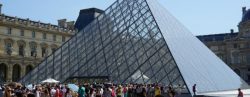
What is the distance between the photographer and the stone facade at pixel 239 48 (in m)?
76.9

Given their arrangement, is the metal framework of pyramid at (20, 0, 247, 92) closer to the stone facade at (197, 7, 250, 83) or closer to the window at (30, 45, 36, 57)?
the window at (30, 45, 36, 57)

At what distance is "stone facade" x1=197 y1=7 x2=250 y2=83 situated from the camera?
252 feet

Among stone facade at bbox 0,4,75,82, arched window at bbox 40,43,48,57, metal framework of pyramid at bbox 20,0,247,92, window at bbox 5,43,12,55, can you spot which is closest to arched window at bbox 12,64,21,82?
stone facade at bbox 0,4,75,82

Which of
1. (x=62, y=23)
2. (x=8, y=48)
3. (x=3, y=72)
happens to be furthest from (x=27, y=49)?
(x=62, y=23)

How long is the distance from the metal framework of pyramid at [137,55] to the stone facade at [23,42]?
2519 centimetres

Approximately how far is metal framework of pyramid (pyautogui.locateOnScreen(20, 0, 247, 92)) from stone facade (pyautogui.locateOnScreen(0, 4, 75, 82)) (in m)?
25.2

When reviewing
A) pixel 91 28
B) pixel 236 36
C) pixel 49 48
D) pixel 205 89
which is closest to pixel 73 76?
pixel 91 28

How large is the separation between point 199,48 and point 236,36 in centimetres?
5339

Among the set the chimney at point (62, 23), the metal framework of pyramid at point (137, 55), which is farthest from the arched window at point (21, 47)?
the metal framework of pyramid at point (137, 55)

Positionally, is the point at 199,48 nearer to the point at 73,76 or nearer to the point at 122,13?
the point at 122,13

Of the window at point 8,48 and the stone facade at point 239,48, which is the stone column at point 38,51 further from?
the stone facade at point 239,48

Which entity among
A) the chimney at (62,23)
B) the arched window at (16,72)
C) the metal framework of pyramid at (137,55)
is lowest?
the metal framework of pyramid at (137,55)

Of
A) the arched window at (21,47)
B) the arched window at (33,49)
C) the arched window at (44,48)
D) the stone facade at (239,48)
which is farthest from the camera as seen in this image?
the stone facade at (239,48)

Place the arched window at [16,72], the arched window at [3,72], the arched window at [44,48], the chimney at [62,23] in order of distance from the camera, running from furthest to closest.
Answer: the chimney at [62,23], the arched window at [44,48], the arched window at [16,72], the arched window at [3,72]
